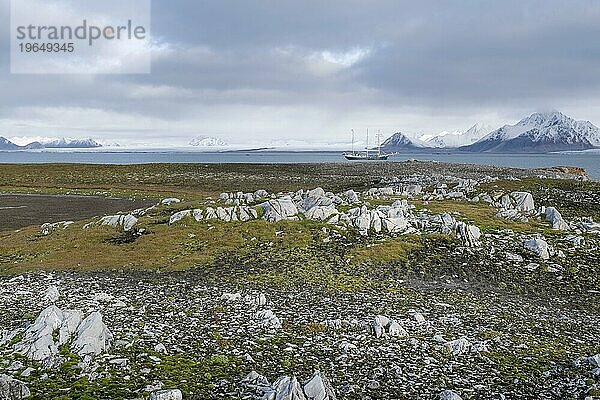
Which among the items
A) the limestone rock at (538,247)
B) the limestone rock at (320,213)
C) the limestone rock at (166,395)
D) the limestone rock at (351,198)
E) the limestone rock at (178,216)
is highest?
the limestone rock at (351,198)

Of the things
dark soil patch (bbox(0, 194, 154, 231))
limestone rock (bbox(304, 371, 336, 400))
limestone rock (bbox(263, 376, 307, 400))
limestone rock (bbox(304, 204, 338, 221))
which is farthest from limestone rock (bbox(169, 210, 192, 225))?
limestone rock (bbox(304, 371, 336, 400))

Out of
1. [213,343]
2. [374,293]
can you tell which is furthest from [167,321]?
[374,293]

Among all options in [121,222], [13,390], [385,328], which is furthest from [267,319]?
[121,222]

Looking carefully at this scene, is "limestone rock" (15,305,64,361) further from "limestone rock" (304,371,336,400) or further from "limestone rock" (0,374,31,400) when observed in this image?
"limestone rock" (304,371,336,400)

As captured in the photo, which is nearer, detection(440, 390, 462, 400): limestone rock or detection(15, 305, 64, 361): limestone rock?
detection(440, 390, 462, 400): limestone rock

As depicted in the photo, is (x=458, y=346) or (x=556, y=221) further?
(x=556, y=221)

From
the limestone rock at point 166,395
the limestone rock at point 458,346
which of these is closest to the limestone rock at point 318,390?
the limestone rock at point 166,395

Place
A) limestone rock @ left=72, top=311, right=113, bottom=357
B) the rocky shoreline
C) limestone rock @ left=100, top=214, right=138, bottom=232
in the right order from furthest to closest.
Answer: limestone rock @ left=100, top=214, right=138, bottom=232 < limestone rock @ left=72, top=311, right=113, bottom=357 < the rocky shoreline

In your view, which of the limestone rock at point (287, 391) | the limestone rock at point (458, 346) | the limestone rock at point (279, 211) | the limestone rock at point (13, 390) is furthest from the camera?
the limestone rock at point (279, 211)

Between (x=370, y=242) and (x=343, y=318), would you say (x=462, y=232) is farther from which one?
(x=343, y=318)

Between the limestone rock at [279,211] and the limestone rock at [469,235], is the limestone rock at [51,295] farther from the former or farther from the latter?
the limestone rock at [469,235]

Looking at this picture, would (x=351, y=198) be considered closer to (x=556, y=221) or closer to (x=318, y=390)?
(x=556, y=221)

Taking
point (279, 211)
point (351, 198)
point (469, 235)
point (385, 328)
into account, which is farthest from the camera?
point (351, 198)

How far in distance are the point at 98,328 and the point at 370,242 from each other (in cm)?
1891
